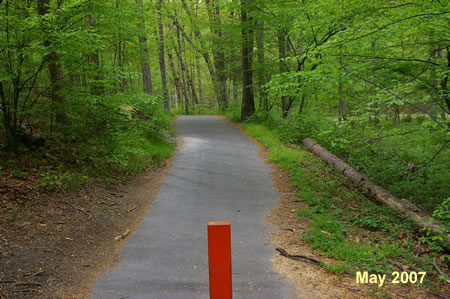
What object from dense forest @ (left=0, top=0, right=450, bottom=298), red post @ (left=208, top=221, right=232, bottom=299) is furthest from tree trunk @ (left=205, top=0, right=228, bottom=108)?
red post @ (left=208, top=221, right=232, bottom=299)

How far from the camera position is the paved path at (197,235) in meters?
3.93

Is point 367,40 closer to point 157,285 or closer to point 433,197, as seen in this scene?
point 433,197

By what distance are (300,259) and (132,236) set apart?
9.91 feet

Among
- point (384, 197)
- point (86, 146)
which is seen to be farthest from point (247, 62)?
point (384, 197)

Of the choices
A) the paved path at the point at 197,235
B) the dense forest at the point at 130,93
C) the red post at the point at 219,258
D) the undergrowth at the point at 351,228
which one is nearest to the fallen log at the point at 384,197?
the undergrowth at the point at 351,228

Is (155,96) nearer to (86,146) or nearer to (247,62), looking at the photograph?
(86,146)

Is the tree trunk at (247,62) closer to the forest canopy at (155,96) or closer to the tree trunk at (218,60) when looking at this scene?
the forest canopy at (155,96)

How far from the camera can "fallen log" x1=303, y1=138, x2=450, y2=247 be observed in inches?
221

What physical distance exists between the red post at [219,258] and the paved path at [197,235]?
1.52 metres

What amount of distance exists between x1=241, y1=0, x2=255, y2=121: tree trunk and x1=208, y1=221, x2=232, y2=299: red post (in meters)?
14.7

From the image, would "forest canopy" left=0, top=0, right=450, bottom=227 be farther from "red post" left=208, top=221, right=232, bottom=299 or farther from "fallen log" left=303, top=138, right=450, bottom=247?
"red post" left=208, top=221, right=232, bottom=299

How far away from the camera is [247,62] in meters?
17.5

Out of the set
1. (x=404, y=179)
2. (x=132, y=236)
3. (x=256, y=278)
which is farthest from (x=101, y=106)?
(x=404, y=179)

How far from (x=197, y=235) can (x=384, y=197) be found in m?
4.65
